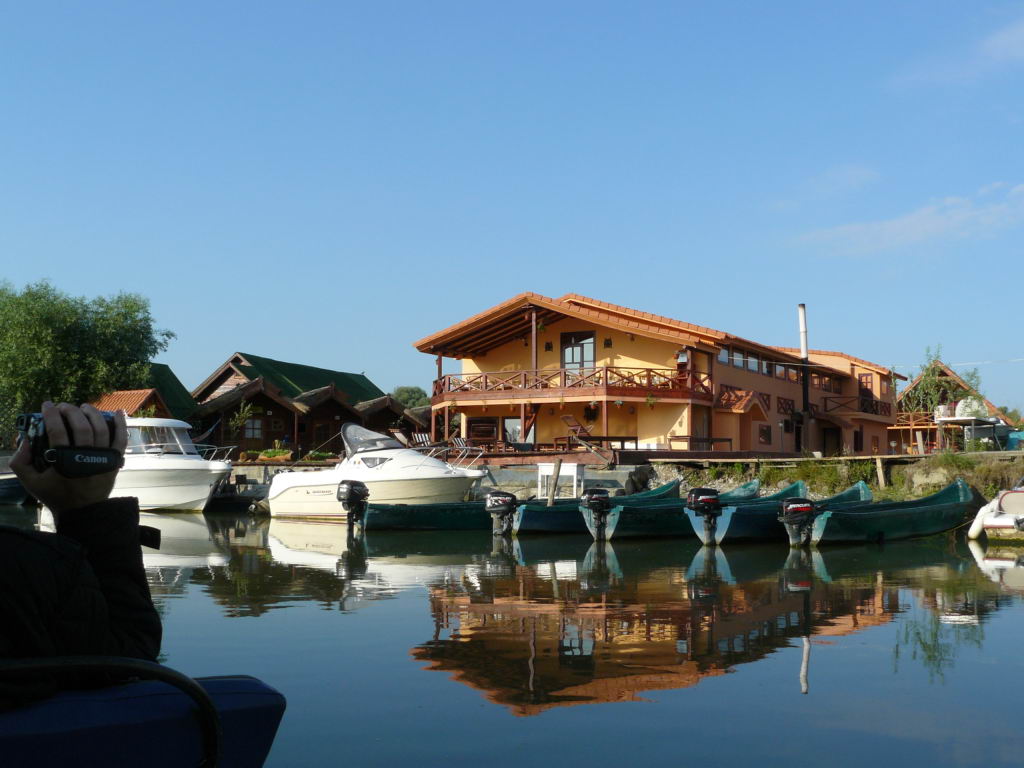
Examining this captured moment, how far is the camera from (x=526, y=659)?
768 centimetres

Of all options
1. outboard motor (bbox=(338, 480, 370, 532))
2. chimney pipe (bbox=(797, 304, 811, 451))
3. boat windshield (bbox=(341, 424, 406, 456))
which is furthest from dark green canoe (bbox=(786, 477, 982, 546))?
chimney pipe (bbox=(797, 304, 811, 451))

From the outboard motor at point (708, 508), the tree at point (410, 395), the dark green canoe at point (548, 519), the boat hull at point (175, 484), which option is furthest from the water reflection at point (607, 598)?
the tree at point (410, 395)

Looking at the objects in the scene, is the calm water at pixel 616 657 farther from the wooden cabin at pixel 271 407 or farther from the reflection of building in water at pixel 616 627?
the wooden cabin at pixel 271 407

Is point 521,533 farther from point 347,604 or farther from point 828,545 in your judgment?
point 347,604

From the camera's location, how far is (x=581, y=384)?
3189 cm

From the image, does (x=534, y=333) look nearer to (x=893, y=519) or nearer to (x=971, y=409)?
(x=893, y=519)

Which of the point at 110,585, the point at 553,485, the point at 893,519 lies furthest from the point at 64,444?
the point at 553,485

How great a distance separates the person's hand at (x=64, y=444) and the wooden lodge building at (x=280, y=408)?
33.8 m

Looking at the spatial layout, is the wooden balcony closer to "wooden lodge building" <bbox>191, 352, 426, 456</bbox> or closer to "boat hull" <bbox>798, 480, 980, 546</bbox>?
"wooden lodge building" <bbox>191, 352, 426, 456</bbox>

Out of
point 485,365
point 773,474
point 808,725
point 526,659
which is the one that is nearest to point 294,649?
point 526,659

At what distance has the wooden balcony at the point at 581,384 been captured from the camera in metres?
31.5

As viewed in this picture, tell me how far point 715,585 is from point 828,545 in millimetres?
6817

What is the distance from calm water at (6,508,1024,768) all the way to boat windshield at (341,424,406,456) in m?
8.95

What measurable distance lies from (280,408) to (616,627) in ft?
106
